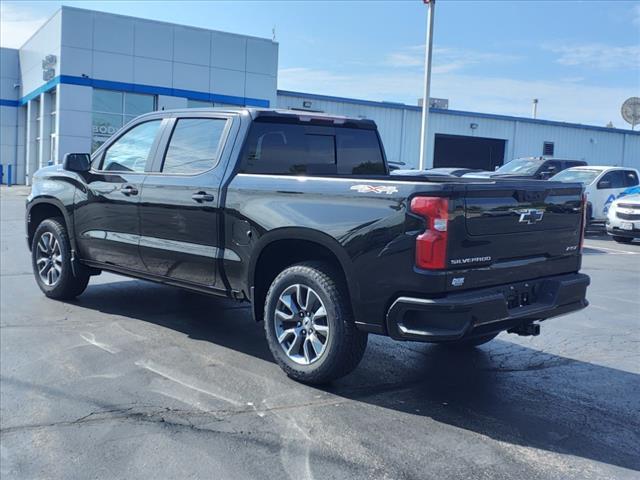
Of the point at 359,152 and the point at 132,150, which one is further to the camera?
the point at 132,150

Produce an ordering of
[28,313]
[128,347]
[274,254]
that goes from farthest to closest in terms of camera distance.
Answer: [28,313] < [128,347] < [274,254]

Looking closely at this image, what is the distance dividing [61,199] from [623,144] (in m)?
39.9

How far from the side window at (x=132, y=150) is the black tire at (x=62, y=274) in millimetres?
947

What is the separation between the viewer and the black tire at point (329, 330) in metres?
4.66

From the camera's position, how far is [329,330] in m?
4.72

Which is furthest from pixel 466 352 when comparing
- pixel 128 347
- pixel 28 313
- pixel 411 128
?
pixel 411 128

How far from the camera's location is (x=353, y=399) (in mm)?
4734

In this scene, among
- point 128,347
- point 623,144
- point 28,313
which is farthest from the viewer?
point 623,144

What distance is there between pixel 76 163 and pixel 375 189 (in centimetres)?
366

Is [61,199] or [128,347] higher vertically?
[61,199]

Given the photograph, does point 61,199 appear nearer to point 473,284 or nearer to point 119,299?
point 119,299

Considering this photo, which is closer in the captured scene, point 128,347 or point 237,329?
point 128,347

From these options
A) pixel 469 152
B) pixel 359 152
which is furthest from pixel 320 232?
pixel 469 152

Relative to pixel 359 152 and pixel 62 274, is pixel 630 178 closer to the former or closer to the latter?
pixel 359 152
